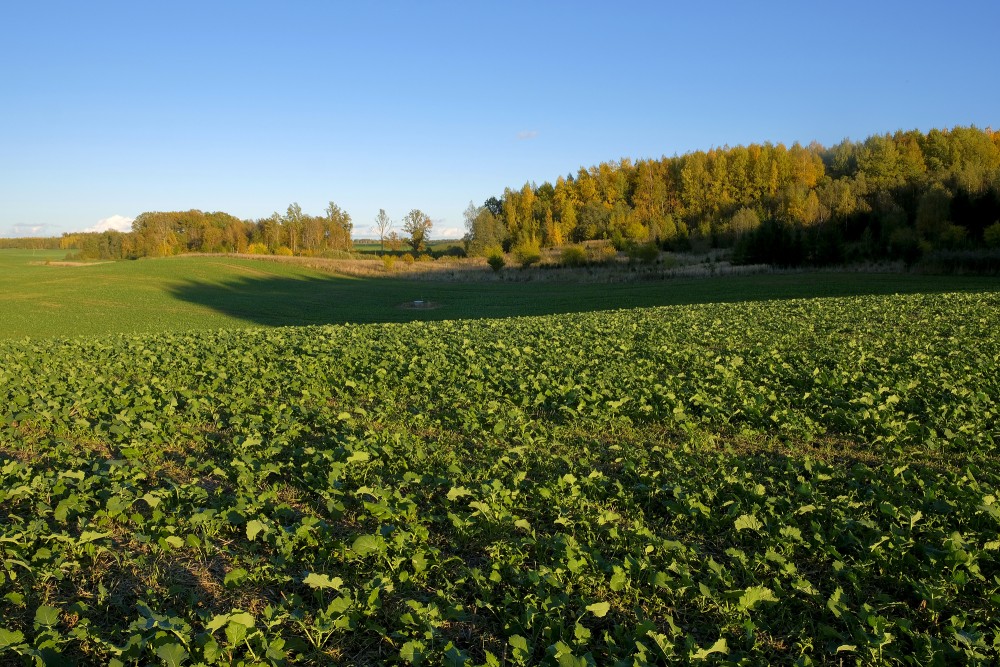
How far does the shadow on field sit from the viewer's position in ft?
125

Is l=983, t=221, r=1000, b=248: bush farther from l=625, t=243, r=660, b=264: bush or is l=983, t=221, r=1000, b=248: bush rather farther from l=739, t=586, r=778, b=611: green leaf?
l=739, t=586, r=778, b=611: green leaf

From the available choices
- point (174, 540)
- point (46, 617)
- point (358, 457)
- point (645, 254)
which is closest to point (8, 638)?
point (46, 617)

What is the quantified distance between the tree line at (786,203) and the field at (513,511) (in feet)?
163

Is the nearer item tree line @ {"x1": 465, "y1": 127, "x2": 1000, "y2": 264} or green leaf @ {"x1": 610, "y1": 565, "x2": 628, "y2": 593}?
green leaf @ {"x1": 610, "y1": 565, "x2": 628, "y2": 593}

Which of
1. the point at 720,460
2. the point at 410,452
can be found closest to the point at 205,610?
the point at 410,452

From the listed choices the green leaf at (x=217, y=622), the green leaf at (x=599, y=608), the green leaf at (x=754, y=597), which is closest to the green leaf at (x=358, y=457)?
the green leaf at (x=217, y=622)

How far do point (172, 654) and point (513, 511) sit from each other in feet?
9.80

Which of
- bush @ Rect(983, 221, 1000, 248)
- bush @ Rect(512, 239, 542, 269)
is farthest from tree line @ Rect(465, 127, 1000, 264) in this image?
bush @ Rect(512, 239, 542, 269)

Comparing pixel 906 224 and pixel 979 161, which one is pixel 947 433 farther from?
pixel 979 161

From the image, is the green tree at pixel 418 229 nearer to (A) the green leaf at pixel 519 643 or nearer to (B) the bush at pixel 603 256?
(B) the bush at pixel 603 256

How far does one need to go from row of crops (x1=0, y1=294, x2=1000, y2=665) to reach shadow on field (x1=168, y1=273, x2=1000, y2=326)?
27910mm

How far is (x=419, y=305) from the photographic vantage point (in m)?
45.5

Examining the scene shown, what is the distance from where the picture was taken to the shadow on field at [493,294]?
38094 millimetres

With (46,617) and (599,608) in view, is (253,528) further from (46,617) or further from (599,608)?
(599,608)
